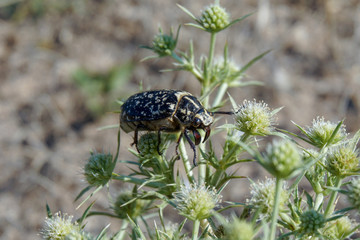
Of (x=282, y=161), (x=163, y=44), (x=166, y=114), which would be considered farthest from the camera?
(x=163, y=44)

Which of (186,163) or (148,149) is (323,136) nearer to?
(186,163)

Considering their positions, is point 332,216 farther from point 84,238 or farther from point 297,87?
point 297,87

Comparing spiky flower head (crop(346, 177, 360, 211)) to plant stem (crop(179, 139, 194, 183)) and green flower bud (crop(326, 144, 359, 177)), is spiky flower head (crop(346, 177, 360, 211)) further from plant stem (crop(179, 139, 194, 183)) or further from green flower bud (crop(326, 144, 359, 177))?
plant stem (crop(179, 139, 194, 183))

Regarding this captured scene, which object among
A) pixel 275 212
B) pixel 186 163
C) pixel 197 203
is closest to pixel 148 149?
pixel 186 163

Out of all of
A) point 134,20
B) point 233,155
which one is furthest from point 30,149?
point 233,155

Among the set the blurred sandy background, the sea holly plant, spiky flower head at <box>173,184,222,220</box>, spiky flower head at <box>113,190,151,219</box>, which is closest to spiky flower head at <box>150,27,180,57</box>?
the sea holly plant

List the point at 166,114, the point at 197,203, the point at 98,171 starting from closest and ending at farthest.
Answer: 1. the point at 197,203
2. the point at 98,171
3. the point at 166,114
